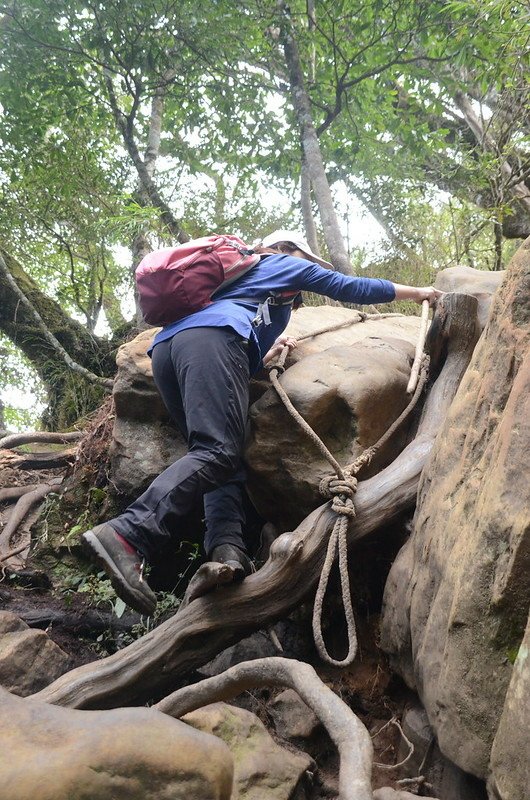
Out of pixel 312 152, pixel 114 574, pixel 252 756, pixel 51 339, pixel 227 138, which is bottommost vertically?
pixel 252 756

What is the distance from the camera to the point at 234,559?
9.08ft

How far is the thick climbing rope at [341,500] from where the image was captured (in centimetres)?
240

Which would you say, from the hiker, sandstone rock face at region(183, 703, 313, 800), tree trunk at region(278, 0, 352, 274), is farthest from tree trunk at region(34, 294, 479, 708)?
tree trunk at region(278, 0, 352, 274)

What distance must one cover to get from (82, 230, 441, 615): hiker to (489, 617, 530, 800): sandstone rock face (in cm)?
143

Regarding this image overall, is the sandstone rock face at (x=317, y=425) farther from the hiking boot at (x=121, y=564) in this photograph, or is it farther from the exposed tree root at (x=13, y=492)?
the exposed tree root at (x=13, y=492)

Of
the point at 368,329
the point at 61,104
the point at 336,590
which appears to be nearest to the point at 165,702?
the point at 336,590

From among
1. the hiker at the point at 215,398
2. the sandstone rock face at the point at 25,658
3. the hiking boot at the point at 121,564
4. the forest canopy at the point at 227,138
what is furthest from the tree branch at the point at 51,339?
the hiking boot at the point at 121,564

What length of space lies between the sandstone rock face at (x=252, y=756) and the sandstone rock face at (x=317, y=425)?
3.98 ft

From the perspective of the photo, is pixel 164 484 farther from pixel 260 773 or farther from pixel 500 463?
pixel 500 463

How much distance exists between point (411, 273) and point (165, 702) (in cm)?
568

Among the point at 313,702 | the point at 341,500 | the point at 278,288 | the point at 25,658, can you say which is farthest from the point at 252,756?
the point at 278,288

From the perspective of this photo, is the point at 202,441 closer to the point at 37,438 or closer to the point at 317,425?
the point at 317,425

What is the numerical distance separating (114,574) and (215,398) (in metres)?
0.93

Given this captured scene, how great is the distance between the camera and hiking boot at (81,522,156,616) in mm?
2393
